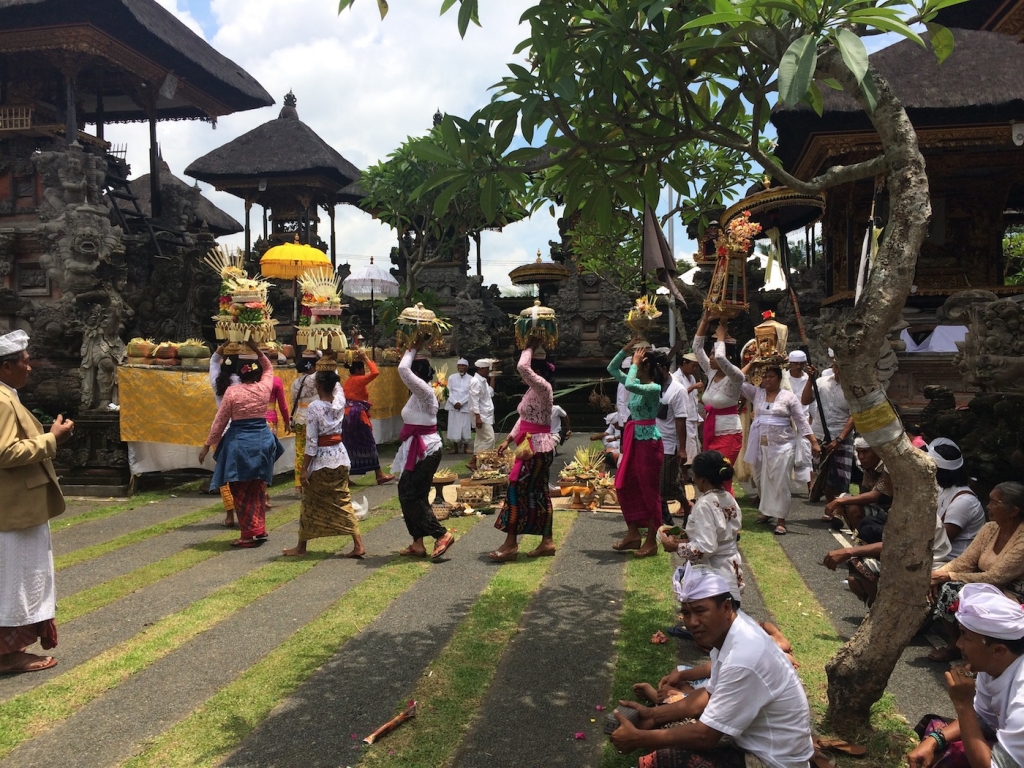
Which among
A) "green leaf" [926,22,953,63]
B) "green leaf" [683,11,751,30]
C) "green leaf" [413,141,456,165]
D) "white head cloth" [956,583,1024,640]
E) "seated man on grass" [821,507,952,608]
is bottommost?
"seated man on grass" [821,507,952,608]

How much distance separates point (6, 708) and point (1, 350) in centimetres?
197

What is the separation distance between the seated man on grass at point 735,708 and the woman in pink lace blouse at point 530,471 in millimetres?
3782

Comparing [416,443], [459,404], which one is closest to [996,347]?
[416,443]

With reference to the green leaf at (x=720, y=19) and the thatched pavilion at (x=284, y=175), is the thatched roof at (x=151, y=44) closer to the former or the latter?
the thatched pavilion at (x=284, y=175)

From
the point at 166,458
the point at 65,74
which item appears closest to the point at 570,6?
the point at 166,458

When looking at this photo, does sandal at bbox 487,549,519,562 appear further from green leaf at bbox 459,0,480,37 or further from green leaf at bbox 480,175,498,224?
green leaf at bbox 459,0,480,37

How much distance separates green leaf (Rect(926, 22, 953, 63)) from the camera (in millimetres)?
3404

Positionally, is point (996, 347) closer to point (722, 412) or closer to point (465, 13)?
point (722, 412)

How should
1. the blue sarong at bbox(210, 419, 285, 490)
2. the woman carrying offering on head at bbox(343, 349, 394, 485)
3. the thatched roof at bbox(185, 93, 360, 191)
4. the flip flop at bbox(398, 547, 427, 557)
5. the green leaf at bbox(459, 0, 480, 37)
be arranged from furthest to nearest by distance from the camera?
the thatched roof at bbox(185, 93, 360, 191) → the woman carrying offering on head at bbox(343, 349, 394, 485) → the blue sarong at bbox(210, 419, 285, 490) → the flip flop at bbox(398, 547, 427, 557) → the green leaf at bbox(459, 0, 480, 37)

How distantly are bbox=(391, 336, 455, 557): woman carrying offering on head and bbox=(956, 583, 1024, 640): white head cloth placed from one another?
4661 millimetres

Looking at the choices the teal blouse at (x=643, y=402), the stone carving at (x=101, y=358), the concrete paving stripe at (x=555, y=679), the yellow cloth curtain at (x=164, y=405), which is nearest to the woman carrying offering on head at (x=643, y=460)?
the teal blouse at (x=643, y=402)

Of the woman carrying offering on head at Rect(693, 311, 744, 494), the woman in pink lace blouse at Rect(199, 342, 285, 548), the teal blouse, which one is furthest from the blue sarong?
the woman carrying offering on head at Rect(693, 311, 744, 494)

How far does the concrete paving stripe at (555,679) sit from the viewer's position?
3.37 metres

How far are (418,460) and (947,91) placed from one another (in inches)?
516
